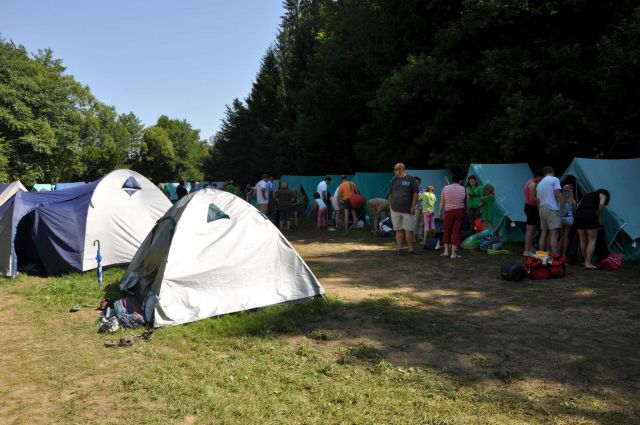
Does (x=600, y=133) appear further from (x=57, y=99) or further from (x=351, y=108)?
(x=57, y=99)

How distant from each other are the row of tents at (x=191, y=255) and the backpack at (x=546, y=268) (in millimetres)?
3871

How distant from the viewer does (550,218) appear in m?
8.85

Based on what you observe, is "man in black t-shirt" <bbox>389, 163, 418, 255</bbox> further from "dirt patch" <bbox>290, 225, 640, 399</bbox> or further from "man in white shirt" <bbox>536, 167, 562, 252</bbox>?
"man in white shirt" <bbox>536, 167, 562, 252</bbox>

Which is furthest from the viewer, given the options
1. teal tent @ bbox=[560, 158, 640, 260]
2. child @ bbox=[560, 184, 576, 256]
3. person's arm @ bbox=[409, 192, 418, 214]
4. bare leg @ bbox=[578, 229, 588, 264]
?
person's arm @ bbox=[409, 192, 418, 214]

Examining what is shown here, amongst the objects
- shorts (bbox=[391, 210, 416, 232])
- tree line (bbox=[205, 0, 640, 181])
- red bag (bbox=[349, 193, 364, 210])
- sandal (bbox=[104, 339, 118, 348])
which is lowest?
sandal (bbox=[104, 339, 118, 348])

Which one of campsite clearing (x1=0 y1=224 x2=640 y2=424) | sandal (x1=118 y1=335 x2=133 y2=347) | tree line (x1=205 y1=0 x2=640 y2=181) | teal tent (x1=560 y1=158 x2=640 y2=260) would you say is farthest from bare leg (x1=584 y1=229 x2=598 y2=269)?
sandal (x1=118 y1=335 x2=133 y2=347)

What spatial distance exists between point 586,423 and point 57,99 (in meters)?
44.2

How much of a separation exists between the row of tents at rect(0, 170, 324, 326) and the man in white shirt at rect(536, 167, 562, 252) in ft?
17.2

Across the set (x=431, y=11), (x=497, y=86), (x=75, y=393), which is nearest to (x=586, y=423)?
(x=75, y=393)

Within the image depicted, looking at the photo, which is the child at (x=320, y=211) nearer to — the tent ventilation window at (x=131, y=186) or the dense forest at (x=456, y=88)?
the dense forest at (x=456, y=88)

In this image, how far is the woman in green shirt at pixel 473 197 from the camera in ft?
37.7

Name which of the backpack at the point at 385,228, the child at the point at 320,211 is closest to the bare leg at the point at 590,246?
the backpack at the point at 385,228

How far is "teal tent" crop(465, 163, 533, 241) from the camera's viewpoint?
→ 37.4 feet

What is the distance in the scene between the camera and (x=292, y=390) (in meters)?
3.80
